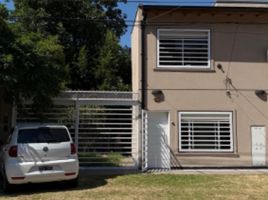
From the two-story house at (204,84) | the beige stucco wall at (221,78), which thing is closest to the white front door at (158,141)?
the two-story house at (204,84)

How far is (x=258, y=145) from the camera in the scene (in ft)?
67.5

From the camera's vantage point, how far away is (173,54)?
2088 cm

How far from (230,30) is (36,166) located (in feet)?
35.2

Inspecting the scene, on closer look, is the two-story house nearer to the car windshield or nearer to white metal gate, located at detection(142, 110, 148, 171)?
white metal gate, located at detection(142, 110, 148, 171)

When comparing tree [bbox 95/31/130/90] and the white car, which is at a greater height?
tree [bbox 95/31/130/90]

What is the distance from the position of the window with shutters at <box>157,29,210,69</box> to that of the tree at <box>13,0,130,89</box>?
15.0 metres

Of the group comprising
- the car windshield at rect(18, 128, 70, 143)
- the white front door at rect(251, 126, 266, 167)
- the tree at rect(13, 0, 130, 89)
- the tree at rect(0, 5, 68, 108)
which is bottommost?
the white front door at rect(251, 126, 266, 167)

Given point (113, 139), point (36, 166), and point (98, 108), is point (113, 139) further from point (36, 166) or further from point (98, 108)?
point (36, 166)

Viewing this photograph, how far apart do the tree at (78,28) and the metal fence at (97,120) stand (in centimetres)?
1461

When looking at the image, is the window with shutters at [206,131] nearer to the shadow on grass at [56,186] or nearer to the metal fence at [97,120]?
the metal fence at [97,120]

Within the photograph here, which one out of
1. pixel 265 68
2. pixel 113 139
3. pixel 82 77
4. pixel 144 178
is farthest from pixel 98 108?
pixel 82 77

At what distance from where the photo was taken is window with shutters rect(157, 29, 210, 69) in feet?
68.2

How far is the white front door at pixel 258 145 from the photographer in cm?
2050

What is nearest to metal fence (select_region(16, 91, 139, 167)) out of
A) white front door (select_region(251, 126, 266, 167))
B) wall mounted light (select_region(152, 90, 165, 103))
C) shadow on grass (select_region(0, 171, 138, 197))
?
wall mounted light (select_region(152, 90, 165, 103))
